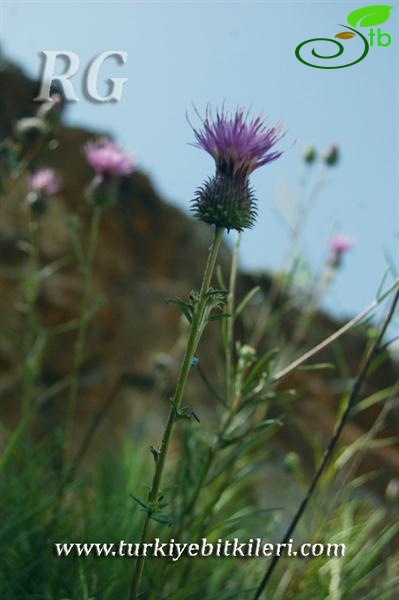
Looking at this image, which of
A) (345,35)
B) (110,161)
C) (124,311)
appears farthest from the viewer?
(124,311)

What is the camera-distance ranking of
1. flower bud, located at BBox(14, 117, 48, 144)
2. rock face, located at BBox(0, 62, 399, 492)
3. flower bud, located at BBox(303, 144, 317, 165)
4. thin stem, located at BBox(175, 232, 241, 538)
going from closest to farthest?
thin stem, located at BBox(175, 232, 241, 538) < flower bud, located at BBox(14, 117, 48, 144) < flower bud, located at BBox(303, 144, 317, 165) < rock face, located at BBox(0, 62, 399, 492)

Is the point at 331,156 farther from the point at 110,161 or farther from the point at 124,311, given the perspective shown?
the point at 124,311

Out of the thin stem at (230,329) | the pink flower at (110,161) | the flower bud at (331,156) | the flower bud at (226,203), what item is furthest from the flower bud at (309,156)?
the flower bud at (226,203)

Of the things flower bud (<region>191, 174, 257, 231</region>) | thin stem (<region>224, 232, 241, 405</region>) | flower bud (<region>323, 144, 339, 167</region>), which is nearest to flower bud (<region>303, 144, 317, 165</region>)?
flower bud (<region>323, 144, 339, 167</region>)

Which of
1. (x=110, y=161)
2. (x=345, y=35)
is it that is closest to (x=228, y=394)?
(x=345, y=35)

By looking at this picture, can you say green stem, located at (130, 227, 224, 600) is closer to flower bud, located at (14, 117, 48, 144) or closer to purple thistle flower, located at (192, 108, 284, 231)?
purple thistle flower, located at (192, 108, 284, 231)

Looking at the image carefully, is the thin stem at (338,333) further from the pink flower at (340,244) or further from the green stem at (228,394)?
the pink flower at (340,244)
